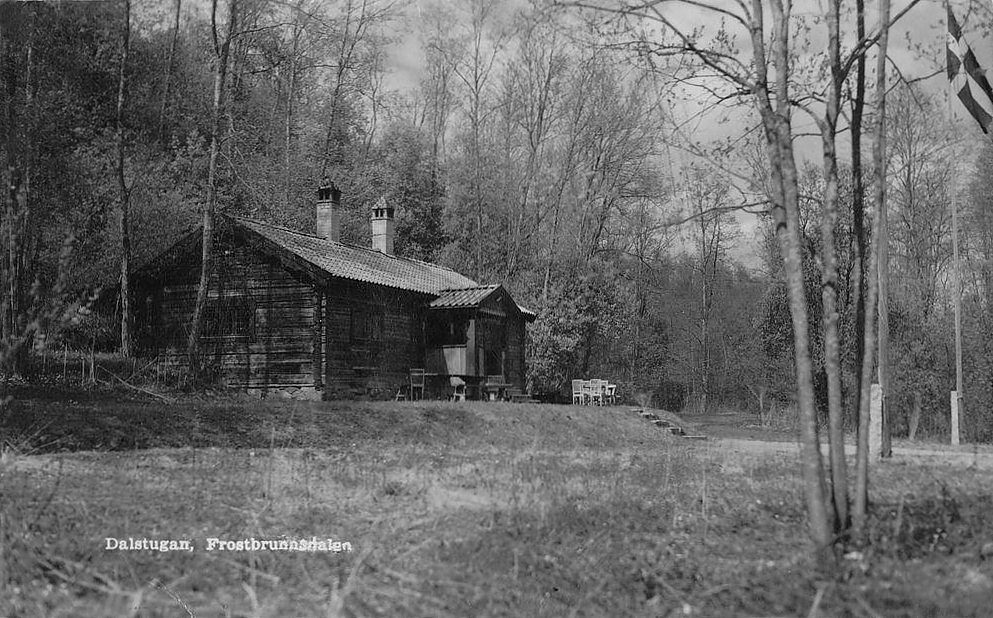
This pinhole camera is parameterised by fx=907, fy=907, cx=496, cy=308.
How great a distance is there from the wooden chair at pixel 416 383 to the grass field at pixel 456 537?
39.4 ft

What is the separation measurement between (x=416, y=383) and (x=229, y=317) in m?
5.02

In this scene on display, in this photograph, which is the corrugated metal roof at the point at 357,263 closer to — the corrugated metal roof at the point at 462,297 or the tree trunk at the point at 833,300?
the corrugated metal roof at the point at 462,297

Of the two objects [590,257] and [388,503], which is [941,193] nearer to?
[590,257]

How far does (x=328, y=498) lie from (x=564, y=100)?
2691 centimetres

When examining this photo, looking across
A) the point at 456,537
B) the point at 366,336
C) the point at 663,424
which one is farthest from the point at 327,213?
the point at 456,537

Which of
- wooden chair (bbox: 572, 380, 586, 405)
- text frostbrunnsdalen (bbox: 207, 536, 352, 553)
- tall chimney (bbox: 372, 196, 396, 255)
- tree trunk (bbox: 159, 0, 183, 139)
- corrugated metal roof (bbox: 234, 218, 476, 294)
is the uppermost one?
tree trunk (bbox: 159, 0, 183, 139)

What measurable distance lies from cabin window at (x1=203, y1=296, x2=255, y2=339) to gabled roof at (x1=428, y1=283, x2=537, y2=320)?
16.6ft

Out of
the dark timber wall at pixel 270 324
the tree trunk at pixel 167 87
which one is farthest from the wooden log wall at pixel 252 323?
the tree trunk at pixel 167 87

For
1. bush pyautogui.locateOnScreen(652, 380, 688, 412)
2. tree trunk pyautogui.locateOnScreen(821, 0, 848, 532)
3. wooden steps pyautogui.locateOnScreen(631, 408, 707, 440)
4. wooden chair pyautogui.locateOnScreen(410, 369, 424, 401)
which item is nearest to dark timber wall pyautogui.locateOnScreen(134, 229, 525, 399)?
wooden chair pyautogui.locateOnScreen(410, 369, 424, 401)

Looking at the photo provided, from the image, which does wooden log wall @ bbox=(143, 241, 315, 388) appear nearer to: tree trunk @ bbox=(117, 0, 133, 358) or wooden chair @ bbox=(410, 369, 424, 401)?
tree trunk @ bbox=(117, 0, 133, 358)

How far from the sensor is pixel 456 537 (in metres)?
6.32

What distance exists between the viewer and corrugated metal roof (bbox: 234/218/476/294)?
66.4 feet

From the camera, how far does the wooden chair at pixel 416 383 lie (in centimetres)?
2319

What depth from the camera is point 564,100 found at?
107ft
